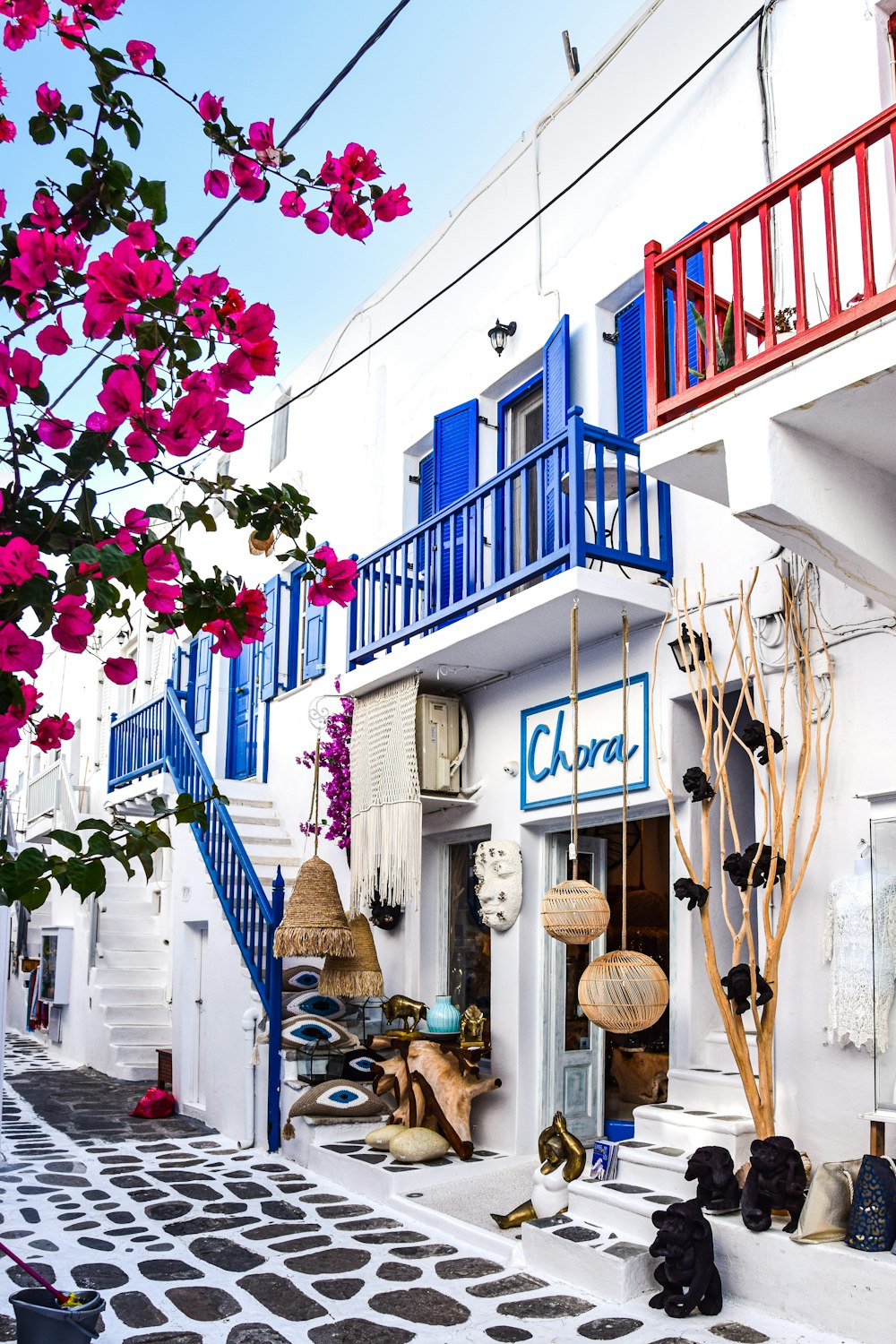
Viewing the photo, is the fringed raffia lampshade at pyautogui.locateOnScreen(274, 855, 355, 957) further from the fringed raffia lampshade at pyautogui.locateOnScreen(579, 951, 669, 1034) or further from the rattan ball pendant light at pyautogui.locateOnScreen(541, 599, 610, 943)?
the fringed raffia lampshade at pyautogui.locateOnScreen(579, 951, 669, 1034)

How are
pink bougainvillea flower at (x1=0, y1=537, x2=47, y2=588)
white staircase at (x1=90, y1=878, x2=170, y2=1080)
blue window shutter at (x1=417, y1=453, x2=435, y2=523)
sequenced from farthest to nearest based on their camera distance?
1. white staircase at (x1=90, y1=878, x2=170, y2=1080)
2. blue window shutter at (x1=417, y1=453, x2=435, y2=523)
3. pink bougainvillea flower at (x1=0, y1=537, x2=47, y2=588)

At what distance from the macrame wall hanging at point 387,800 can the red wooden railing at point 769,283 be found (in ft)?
12.2

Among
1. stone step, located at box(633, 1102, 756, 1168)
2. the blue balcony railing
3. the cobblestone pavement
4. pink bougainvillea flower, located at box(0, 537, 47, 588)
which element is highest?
the blue balcony railing

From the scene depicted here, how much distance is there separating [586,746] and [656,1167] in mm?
2655

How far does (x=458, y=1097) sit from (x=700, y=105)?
20.9 ft

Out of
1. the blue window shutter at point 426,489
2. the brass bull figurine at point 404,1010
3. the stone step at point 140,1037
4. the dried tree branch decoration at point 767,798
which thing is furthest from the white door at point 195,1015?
the dried tree branch decoration at point 767,798

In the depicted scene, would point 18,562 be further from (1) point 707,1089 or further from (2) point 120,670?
(1) point 707,1089

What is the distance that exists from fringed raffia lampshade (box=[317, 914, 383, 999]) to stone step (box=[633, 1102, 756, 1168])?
3.08m

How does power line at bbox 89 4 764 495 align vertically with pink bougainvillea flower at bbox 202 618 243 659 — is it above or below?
above

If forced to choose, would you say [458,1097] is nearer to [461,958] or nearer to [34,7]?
[461,958]

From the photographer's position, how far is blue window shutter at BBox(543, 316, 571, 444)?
7.93 metres

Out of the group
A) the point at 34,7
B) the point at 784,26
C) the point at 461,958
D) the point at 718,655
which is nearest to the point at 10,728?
the point at 34,7

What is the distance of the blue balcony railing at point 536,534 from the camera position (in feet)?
22.1

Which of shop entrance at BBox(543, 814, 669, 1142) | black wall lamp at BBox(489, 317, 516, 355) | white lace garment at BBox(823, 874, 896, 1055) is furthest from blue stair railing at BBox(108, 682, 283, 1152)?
black wall lamp at BBox(489, 317, 516, 355)
